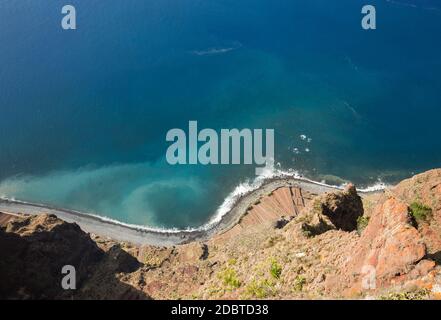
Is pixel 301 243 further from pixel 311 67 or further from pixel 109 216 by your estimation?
pixel 311 67

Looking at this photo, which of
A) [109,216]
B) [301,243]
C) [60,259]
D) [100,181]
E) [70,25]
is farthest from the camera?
[70,25]

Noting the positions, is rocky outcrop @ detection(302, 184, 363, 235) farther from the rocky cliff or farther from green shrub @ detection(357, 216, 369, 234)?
green shrub @ detection(357, 216, 369, 234)

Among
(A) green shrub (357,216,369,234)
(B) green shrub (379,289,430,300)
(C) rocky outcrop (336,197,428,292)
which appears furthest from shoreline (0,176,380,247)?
(B) green shrub (379,289,430,300)

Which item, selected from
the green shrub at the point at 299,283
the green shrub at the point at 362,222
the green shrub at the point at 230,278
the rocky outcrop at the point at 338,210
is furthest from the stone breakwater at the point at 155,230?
the green shrub at the point at 299,283

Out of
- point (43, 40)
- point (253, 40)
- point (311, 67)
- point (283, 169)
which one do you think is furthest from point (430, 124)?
point (43, 40)

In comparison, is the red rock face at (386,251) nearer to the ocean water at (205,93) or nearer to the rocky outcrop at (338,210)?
the rocky outcrop at (338,210)
